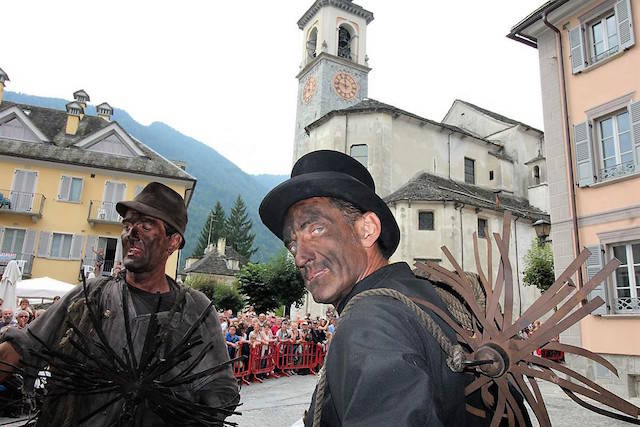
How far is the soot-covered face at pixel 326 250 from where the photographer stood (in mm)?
1506

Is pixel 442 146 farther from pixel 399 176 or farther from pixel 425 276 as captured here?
pixel 425 276

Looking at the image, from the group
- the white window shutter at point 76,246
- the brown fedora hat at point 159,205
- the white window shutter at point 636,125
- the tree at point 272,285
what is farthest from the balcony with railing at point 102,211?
the brown fedora hat at point 159,205

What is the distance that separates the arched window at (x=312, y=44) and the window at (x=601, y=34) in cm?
3378

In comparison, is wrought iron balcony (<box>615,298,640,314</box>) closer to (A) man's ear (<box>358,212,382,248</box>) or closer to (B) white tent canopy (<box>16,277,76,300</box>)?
(A) man's ear (<box>358,212,382,248</box>)

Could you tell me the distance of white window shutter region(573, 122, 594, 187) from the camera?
41.6ft

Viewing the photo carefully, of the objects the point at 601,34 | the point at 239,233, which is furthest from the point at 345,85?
the point at 239,233

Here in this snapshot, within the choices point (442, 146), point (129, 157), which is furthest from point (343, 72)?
point (129, 157)

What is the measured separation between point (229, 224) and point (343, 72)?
4549 centimetres

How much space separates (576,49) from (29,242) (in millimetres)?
27698

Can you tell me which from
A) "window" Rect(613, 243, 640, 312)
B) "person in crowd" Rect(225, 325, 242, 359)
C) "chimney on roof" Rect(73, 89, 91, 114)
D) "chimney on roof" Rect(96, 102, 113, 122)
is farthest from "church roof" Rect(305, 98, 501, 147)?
"person in crowd" Rect(225, 325, 242, 359)

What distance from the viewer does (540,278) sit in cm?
2023

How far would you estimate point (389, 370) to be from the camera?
1039 millimetres

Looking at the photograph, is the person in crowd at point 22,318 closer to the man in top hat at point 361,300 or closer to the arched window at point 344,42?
the man in top hat at point 361,300

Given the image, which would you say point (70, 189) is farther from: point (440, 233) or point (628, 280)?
point (628, 280)
